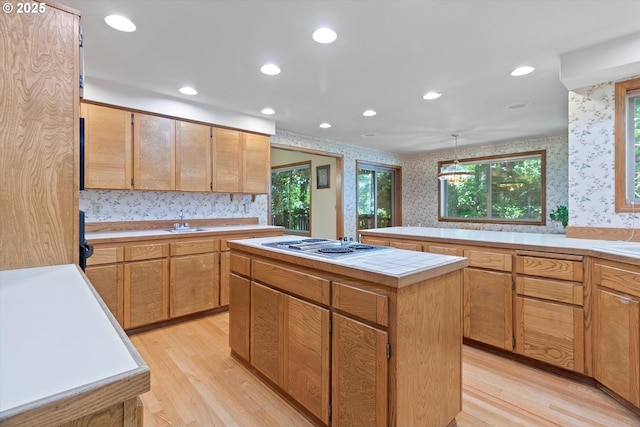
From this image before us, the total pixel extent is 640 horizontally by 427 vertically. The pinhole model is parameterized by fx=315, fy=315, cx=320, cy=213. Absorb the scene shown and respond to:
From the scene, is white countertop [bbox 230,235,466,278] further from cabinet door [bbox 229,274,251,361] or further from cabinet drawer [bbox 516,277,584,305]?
cabinet drawer [bbox 516,277,584,305]

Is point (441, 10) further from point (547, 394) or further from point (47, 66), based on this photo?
point (547, 394)

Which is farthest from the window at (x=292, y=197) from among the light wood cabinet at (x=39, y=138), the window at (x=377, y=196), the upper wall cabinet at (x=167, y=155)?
the light wood cabinet at (x=39, y=138)

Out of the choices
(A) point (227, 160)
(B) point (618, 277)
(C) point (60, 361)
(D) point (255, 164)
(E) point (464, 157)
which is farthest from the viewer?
(E) point (464, 157)

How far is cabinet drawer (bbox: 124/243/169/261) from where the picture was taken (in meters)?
2.84

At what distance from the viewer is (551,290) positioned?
2.19 m

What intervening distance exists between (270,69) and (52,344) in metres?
2.54

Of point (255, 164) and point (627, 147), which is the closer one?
point (627, 147)

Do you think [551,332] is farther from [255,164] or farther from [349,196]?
[349,196]

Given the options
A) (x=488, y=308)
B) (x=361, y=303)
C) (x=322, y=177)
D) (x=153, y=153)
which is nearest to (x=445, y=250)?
(x=488, y=308)

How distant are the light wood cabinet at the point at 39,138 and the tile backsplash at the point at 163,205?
7.49 feet

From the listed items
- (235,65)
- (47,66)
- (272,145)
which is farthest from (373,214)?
(47,66)

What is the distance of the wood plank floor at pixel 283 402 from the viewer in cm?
172

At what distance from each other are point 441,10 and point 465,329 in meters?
2.37

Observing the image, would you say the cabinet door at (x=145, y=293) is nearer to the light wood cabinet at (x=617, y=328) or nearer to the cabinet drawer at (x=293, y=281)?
the cabinet drawer at (x=293, y=281)
